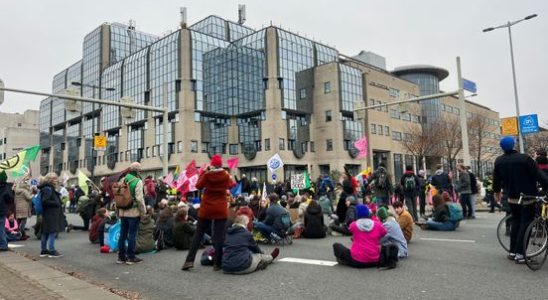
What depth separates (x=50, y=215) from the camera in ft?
31.4

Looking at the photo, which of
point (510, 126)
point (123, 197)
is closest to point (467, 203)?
point (510, 126)

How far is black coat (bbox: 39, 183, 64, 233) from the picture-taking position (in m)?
9.52

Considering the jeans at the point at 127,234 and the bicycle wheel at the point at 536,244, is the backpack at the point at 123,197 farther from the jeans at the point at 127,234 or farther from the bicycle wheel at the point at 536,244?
the bicycle wheel at the point at 536,244

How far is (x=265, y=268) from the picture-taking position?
7.77 m

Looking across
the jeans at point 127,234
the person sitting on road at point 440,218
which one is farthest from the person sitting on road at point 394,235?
the jeans at point 127,234

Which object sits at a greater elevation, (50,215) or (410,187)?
(410,187)

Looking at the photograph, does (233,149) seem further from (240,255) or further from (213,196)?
(240,255)

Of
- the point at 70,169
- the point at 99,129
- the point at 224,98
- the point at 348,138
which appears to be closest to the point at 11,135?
the point at 70,169

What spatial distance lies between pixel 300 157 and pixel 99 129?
3849cm

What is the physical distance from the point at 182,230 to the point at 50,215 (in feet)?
9.49

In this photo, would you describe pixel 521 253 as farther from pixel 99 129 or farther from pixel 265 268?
pixel 99 129

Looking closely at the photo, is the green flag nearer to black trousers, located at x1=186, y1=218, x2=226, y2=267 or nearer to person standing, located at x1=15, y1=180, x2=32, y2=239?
person standing, located at x1=15, y1=180, x2=32, y2=239

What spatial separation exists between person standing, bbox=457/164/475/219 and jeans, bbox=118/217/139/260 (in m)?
11.3

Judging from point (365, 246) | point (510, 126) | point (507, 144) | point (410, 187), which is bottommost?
point (365, 246)
